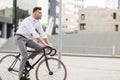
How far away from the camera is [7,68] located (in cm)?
778

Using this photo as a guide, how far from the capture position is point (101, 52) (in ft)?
128

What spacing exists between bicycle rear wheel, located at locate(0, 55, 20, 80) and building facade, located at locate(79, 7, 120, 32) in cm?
6591

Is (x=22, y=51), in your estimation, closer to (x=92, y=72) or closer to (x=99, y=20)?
(x=92, y=72)

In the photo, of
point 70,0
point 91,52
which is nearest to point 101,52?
point 91,52

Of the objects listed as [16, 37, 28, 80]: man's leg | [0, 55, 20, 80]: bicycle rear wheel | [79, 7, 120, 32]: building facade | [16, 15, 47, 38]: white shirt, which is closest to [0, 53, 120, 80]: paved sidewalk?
[0, 55, 20, 80]: bicycle rear wheel

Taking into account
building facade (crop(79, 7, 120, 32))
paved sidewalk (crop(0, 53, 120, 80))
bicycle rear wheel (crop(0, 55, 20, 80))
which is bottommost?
paved sidewalk (crop(0, 53, 120, 80))

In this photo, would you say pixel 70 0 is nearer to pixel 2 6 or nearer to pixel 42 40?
pixel 2 6

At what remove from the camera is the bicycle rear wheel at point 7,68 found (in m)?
7.66

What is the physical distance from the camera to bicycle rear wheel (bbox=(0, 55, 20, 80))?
25.1ft

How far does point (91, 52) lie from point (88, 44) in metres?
5.74

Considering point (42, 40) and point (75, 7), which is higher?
point (75, 7)

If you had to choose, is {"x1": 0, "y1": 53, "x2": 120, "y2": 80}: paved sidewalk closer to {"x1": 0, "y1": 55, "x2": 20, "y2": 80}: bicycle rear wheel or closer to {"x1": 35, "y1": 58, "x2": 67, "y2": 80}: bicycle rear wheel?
{"x1": 0, "y1": 55, "x2": 20, "y2": 80}: bicycle rear wheel

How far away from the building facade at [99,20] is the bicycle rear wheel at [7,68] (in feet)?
216

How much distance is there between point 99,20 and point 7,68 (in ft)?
228
